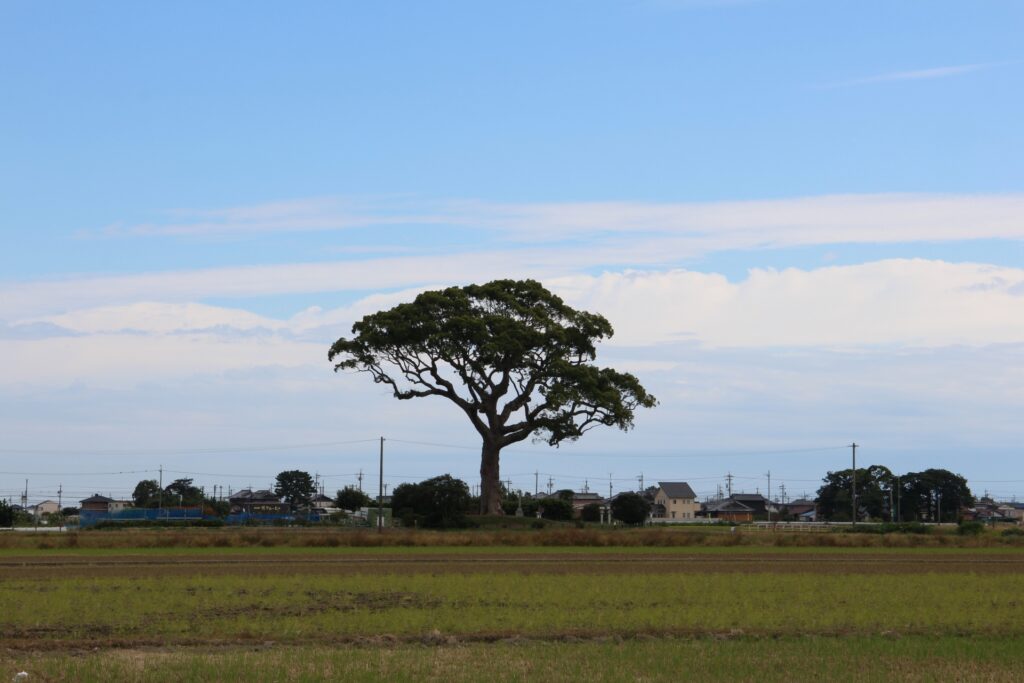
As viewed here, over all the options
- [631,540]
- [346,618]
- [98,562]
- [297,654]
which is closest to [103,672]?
[297,654]

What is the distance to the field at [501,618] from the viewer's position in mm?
19922

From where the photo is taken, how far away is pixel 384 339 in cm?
8238

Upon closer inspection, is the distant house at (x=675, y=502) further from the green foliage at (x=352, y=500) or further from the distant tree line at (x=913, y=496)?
the green foliage at (x=352, y=500)

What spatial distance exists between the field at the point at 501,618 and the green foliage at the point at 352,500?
9095 centimetres

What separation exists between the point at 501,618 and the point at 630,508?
310 ft

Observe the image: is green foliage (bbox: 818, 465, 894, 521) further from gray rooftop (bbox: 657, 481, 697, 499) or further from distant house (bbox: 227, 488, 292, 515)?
distant house (bbox: 227, 488, 292, 515)

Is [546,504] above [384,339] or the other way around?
the other way around

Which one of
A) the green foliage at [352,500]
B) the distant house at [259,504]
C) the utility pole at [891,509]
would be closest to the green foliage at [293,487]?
the distant house at [259,504]

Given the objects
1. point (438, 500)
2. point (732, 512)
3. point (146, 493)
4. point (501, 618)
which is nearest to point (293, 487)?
point (146, 493)

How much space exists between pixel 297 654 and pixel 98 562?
24900 millimetres

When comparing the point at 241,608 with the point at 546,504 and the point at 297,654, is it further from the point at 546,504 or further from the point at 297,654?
the point at 546,504

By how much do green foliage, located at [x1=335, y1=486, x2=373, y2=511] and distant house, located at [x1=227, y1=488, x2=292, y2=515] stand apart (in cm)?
1021

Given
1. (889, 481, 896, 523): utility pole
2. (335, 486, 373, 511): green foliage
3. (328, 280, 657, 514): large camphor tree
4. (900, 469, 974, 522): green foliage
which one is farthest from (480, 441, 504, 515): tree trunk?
(900, 469, 974, 522): green foliage

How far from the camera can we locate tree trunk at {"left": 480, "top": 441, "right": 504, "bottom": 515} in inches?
3263
